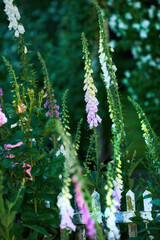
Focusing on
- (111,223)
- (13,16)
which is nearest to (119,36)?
(13,16)

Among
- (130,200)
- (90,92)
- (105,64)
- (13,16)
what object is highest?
(13,16)

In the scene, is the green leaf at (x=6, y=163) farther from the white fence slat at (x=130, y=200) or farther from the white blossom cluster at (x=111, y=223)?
the white fence slat at (x=130, y=200)

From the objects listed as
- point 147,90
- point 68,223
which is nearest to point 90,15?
point 147,90

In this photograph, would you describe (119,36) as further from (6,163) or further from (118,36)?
(6,163)

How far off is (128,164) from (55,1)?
415 centimetres

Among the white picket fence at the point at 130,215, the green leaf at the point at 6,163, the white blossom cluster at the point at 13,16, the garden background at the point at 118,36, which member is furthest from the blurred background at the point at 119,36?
the green leaf at the point at 6,163

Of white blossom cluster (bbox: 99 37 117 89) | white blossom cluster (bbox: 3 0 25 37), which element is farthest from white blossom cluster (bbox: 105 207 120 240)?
white blossom cluster (bbox: 3 0 25 37)

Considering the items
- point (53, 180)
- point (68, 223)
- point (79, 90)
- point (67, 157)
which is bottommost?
point (68, 223)

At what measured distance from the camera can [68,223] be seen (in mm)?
1625

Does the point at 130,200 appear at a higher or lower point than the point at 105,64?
lower

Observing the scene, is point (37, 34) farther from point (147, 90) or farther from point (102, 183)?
point (102, 183)

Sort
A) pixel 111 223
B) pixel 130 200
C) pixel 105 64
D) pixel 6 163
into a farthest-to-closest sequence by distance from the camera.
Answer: pixel 105 64 < pixel 130 200 < pixel 6 163 < pixel 111 223

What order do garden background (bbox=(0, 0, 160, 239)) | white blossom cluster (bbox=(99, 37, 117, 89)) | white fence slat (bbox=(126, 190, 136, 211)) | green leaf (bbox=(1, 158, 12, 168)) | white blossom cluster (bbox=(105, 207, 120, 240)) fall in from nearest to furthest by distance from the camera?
1. white blossom cluster (bbox=(105, 207, 120, 240))
2. green leaf (bbox=(1, 158, 12, 168))
3. white fence slat (bbox=(126, 190, 136, 211))
4. white blossom cluster (bbox=(99, 37, 117, 89))
5. garden background (bbox=(0, 0, 160, 239))

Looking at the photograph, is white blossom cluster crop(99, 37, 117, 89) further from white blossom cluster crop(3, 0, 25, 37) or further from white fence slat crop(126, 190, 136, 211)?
white fence slat crop(126, 190, 136, 211)
